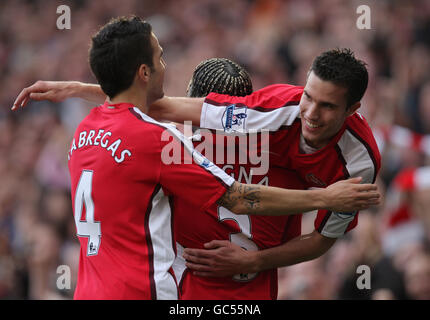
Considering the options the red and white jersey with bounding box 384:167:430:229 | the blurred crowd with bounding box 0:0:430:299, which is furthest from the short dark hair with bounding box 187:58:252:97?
the red and white jersey with bounding box 384:167:430:229

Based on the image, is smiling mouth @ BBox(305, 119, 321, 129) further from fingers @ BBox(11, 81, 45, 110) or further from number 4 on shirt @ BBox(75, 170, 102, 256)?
fingers @ BBox(11, 81, 45, 110)

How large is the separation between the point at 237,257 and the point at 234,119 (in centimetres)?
75

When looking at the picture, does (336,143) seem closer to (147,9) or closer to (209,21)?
(209,21)

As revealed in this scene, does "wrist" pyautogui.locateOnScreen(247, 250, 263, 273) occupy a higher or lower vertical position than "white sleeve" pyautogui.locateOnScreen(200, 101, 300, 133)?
lower

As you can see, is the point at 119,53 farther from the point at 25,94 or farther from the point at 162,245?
the point at 162,245

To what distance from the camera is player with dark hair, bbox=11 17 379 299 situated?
306 cm

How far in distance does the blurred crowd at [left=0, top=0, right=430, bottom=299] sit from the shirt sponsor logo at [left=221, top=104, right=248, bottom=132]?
206cm

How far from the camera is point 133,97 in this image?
3.23m

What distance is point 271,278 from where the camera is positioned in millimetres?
3922

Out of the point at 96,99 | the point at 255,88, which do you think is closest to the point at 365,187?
the point at 96,99

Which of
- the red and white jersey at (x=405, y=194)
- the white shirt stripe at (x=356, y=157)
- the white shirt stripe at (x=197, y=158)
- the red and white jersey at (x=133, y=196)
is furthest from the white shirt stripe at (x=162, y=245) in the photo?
the red and white jersey at (x=405, y=194)

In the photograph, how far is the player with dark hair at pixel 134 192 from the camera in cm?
306

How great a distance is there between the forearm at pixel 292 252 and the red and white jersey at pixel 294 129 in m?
0.40

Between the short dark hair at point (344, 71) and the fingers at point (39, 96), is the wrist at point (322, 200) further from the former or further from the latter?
the fingers at point (39, 96)
